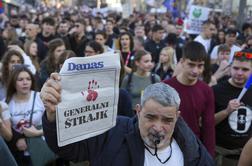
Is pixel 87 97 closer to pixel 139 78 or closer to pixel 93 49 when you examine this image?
pixel 139 78

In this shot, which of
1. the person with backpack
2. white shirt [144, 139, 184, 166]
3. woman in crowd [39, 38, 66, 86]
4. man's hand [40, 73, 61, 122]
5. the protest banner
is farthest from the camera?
the protest banner

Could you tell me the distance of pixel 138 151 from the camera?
8.37ft

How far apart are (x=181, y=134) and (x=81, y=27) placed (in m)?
7.72

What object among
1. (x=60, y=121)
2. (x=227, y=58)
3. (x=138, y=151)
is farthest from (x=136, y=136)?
(x=227, y=58)

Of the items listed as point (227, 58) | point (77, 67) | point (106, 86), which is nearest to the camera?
point (77, 67)

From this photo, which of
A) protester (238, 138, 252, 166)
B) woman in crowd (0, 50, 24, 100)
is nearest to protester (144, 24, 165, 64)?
woman in crowd (0, 50, 24, 100)

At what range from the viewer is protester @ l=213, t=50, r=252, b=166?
14.0ft

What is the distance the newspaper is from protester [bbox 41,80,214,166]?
12 cm

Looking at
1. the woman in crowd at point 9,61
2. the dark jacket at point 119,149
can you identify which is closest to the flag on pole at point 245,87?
the dark jacket at point 119,149

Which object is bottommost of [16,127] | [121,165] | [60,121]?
[16,127]

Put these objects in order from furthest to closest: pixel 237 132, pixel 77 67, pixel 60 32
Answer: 1. pixel 60 32
2. pixel 237 132
3. pixel 77 67

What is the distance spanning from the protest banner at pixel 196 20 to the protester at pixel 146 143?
977 centimetres

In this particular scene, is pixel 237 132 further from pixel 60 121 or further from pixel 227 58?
pixel 227 58

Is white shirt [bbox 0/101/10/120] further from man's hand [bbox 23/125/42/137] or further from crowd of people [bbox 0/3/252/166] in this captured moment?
man's hand [bbox 23/125/42/137]
